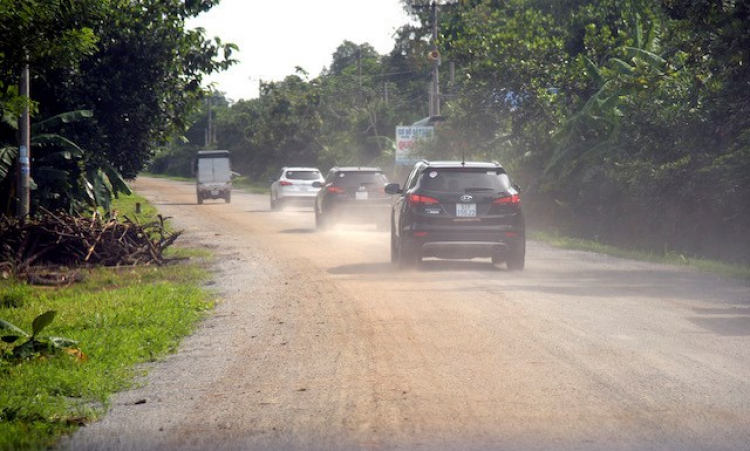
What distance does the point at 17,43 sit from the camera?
13000mm

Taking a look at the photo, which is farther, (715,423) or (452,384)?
(452,384)

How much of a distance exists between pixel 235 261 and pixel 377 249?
3.41 m

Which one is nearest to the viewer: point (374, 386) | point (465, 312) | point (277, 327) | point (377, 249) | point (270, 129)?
point (374, 386)

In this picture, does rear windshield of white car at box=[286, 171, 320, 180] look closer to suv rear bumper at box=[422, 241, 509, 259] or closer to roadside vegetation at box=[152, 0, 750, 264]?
roadside vegetation at box=[152, 0, 750, 264]

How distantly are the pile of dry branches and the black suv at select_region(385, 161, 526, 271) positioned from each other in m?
5.66

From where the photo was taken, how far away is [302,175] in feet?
137

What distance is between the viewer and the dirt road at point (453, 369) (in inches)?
270

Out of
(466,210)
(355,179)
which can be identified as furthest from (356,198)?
(466,210)

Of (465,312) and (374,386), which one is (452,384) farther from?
(465,312)

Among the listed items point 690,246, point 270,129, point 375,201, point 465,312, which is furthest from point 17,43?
point 270,129

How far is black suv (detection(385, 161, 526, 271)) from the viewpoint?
57.9 feet

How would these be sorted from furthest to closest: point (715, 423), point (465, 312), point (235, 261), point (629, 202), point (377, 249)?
1. point (629, 202)
2. point (377, 249)
3. point (235, 261)
4. point (465, 312)
5. point (715, 423)

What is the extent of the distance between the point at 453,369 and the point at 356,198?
777 inches

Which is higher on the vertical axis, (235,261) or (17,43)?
(17,43)
